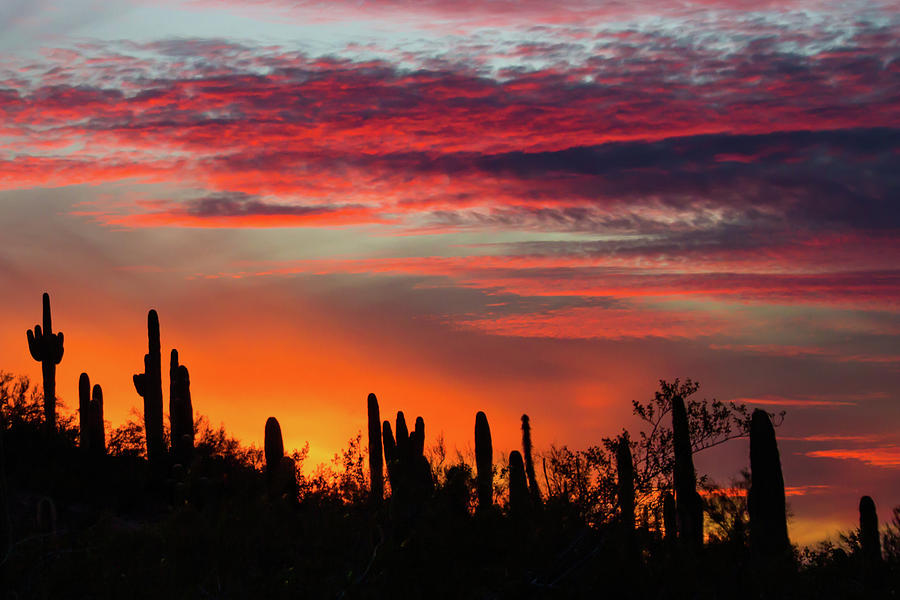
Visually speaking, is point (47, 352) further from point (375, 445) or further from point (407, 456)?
point (407, 456)

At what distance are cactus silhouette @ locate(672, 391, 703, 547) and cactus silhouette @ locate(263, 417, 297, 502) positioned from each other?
998cm

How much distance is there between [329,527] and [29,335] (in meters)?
19.9

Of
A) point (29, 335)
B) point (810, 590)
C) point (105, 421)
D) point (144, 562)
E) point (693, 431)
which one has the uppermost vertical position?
point (29, 335)

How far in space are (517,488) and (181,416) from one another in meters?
12.1

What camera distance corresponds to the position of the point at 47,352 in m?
32.2

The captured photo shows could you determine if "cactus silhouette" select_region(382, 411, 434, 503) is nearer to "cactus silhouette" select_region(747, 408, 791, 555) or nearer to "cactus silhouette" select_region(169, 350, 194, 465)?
"cactus silhouette" select_region(169, 350, 194, 465)

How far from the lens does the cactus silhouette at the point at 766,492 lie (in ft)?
73.2

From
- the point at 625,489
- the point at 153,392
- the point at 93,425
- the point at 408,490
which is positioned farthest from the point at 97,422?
the point at 408,490

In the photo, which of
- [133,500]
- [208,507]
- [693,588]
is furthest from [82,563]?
[133,500]

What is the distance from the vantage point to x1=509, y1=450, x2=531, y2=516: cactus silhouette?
17.3 m

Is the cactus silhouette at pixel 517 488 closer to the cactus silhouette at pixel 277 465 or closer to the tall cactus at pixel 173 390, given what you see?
the cactus silhouette at pixel 277 465

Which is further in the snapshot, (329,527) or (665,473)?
(665,473)

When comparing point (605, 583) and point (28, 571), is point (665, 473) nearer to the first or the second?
point (605, 583)

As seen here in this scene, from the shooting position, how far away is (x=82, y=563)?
1461 cm
